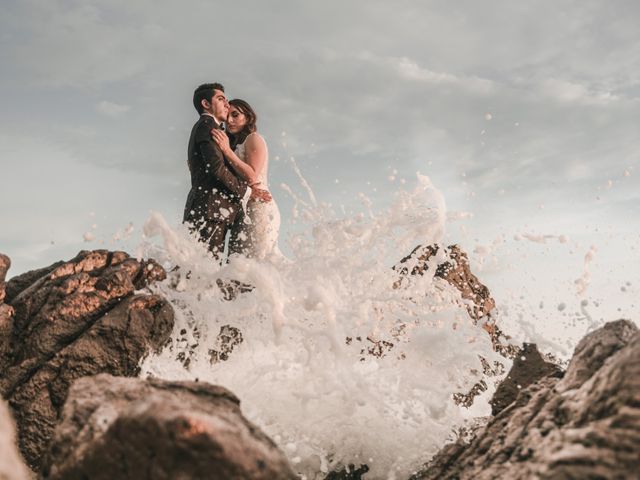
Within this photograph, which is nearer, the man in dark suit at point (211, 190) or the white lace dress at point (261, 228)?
the man in dark suit at point (211, 190)

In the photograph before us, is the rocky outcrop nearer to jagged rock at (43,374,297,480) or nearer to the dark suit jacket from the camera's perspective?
the dark suit jacket

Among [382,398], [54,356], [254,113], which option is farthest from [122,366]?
[254,113]

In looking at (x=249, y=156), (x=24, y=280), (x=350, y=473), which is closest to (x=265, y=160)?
(x=249, y=156)

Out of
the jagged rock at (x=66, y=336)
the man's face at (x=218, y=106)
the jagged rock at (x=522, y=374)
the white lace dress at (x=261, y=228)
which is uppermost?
the man's face at (x=218, y=106)

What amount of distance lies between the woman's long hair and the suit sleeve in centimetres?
85

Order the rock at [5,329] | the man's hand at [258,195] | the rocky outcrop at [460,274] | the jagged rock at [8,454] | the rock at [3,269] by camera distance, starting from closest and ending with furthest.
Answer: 1. the jagged rock at [8,454]
2. the rock at [5,329]
3. the rock at [3,269]
4. the man's hand at [258,195]
5. the rocky outcrop at [460,274]

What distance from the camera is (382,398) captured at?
4531 millimetres

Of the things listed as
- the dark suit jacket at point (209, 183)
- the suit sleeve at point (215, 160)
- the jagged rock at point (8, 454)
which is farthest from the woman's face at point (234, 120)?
the jagged rock at point (8, 454)

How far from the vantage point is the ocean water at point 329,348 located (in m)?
4.29

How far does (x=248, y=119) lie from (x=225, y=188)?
4.74 ft

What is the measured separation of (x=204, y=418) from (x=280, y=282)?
3.18 meters

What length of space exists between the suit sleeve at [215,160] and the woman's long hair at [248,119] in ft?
2.78

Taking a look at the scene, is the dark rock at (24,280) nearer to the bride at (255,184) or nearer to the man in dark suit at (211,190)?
the man in dark suit at (211,190)

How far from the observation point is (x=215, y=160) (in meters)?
6.72
